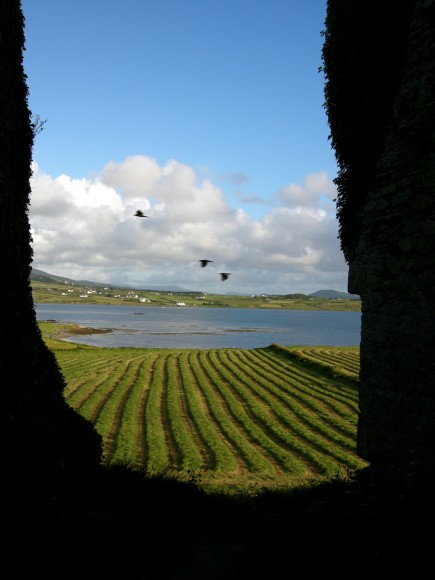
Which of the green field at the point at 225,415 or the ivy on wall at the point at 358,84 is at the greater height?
the ivy on wall at the point at 358,84

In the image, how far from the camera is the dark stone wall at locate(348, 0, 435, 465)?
7977 millimetres

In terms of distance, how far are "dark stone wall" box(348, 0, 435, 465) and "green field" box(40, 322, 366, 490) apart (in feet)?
18.8

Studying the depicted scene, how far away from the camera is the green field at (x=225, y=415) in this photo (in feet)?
69.7

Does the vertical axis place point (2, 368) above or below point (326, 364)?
above

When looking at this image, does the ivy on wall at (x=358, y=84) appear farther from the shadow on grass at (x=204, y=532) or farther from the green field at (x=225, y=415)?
the green field at (x=225, y=415)

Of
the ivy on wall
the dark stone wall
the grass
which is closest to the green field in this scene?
the grass

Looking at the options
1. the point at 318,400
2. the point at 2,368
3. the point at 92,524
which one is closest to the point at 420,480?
the point at 92,524

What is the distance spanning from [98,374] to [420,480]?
147ft

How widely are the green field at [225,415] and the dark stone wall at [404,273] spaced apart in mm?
5718

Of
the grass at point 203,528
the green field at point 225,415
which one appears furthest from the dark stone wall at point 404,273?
the green field at point 225,415

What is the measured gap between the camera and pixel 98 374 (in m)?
48.8

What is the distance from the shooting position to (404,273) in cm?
850

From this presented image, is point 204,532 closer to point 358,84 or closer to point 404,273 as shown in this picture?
point 404,273

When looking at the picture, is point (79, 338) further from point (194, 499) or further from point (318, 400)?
point (194, 499)
